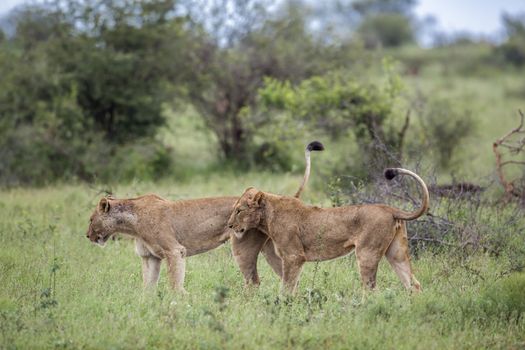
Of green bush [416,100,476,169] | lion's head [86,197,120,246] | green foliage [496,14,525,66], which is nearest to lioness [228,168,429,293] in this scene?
lion's head [86,197,120,246]

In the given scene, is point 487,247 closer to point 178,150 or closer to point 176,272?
point 176,272

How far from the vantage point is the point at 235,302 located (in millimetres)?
7363

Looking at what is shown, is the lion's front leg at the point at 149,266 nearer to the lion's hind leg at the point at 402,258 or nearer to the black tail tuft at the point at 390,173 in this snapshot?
the lion's hind leg at the point at 402,258

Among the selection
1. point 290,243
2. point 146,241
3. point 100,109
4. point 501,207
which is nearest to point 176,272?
point 146,241

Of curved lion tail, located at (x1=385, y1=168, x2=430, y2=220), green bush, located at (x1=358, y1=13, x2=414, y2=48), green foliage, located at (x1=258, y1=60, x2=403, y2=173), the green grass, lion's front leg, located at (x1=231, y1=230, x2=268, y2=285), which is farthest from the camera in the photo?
green bush, located at (x1=358, y1=13, x2=414, y2=48)

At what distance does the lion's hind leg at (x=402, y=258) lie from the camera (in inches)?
299

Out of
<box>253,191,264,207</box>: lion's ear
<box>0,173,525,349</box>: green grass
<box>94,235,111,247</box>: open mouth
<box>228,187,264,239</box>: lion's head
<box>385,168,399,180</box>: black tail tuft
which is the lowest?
<box>0,173,525,349</box>: green grass

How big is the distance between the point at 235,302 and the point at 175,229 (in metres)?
1.37

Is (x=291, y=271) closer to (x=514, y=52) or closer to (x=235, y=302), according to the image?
(x=235, y=302)

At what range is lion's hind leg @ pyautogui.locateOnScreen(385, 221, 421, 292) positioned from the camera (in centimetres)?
760

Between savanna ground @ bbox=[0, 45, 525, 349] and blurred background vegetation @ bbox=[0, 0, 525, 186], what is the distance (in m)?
5.16

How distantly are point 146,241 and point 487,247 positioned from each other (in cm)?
392

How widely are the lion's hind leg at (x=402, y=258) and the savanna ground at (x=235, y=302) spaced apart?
12cm

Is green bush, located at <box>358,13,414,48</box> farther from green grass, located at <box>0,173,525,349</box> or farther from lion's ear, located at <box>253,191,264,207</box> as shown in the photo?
lion's ear, located at <box>253,191,264,207</box>
